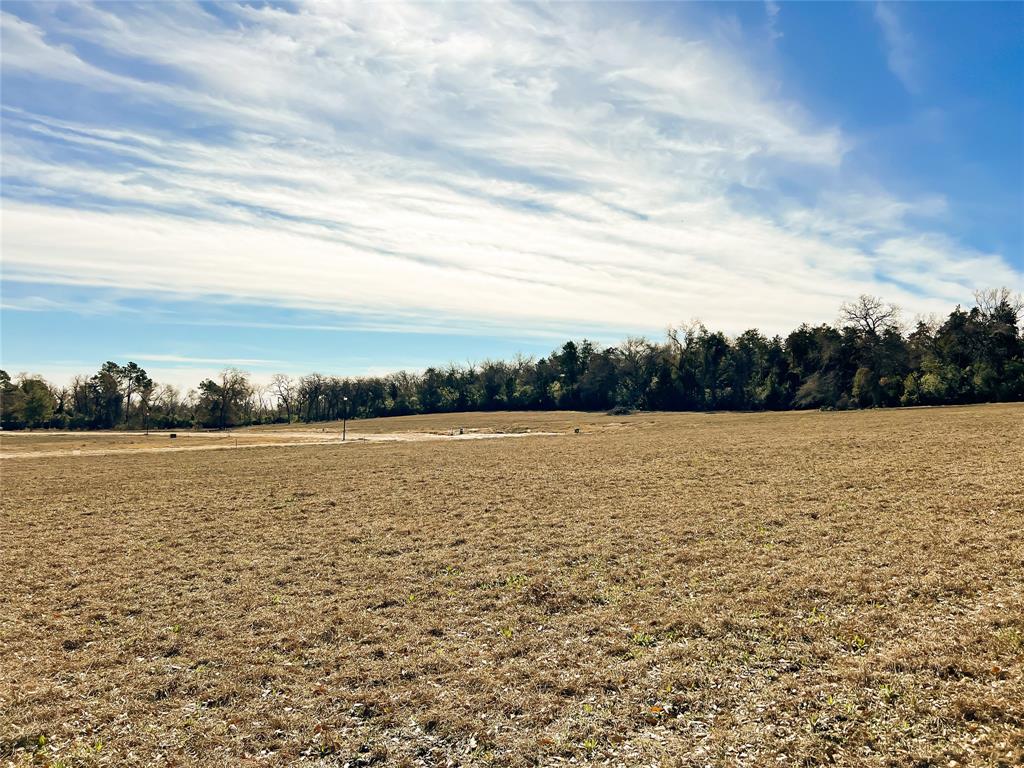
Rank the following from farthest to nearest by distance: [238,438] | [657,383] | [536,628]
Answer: [657,383]
[238,438]
[536,628]

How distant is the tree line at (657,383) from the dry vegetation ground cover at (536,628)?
1892 inches

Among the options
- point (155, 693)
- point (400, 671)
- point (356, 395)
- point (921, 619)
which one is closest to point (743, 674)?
point (921, 619)

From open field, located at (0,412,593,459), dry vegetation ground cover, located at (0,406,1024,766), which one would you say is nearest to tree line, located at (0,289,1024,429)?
open field, located at (0,412,593,459)

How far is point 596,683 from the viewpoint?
7.37 m

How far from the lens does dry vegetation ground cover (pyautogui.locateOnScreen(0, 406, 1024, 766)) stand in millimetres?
6285

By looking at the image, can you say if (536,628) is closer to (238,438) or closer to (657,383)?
(238,438)

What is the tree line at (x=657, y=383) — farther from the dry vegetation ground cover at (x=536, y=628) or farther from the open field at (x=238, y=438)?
the dry vegetation ground cover at (x=536, y=628)

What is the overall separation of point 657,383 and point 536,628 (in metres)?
91.3

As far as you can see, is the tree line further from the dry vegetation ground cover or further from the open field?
the dry vegetation ground cover

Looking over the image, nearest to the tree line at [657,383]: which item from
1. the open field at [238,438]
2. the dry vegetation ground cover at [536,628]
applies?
the open field at [238,438]

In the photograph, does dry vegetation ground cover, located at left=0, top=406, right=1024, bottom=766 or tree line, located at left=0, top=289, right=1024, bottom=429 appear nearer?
dry vegetation ground cover, located at left=0, top=406, right=1024, bottom=766

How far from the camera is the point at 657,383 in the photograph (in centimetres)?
9725

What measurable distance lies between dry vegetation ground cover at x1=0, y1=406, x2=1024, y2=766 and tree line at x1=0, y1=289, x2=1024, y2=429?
4807 centimetres

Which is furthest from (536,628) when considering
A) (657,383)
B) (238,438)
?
(657,383)
